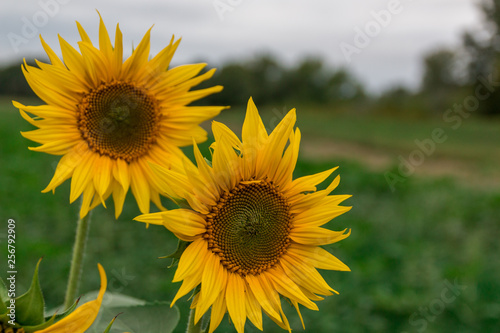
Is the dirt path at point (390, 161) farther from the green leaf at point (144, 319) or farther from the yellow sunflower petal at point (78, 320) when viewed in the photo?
the yellow sunflower petal at point (78, 320)

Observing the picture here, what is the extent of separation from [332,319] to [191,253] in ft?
8.02

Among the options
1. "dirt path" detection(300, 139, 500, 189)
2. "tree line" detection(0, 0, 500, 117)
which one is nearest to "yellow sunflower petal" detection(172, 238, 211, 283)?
"dirt path" detection(300, 139, 500, 189)

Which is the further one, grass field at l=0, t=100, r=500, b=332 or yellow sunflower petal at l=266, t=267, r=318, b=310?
grass field at l=0, t=100, r=500, b=332

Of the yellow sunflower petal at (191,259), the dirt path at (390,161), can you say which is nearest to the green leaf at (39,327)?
the yellow sunflower petal at (191,259)

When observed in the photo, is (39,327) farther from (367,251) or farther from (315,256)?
(367,251)

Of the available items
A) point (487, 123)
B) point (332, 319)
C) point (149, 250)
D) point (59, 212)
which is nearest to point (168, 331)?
point (332, 319)

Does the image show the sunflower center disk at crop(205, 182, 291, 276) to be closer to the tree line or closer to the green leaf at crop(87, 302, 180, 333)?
the green leaf at crop(87, 302, 180, 333)

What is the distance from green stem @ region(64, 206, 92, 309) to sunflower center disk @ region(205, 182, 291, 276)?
0.40 metres

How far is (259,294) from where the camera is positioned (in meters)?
1.07

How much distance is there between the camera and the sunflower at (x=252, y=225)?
101 cm

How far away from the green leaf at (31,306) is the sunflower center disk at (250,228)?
351mm

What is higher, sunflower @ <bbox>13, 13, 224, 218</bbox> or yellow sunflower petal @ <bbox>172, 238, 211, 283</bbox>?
sunflower @ <bbox>13, 13, 224, 218</bbox>

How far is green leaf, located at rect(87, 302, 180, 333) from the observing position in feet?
3.84

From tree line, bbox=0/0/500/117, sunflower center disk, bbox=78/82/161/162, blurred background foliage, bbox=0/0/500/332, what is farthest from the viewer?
tree line, bbox=0/0/500/117
